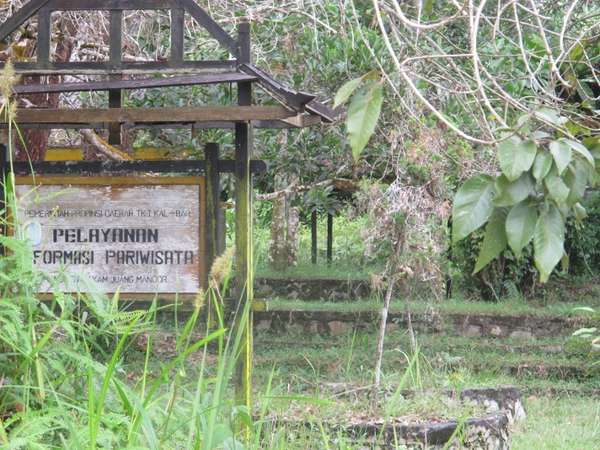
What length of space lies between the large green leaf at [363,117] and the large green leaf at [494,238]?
301 mm

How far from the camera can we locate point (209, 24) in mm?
5125

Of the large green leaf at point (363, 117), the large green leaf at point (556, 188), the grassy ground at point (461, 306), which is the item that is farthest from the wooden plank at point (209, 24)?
the grassy ground at point (461, 306)

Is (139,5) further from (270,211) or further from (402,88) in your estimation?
(270,211)

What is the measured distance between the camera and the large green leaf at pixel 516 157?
6.68 feet

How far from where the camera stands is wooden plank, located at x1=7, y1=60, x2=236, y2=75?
514 cm

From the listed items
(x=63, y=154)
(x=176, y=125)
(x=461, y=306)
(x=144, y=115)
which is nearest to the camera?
(x=144, y=115)

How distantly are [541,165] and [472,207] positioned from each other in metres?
0.16

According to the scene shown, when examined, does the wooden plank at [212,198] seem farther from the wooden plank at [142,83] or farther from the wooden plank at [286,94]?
the wooden plank at [286,94]

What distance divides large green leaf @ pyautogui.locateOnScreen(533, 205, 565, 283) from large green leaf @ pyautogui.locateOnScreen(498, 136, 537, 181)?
0.32 feet

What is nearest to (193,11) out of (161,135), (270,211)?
(161,135)

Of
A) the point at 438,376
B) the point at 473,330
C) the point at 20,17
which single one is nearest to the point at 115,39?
the point at 20,17

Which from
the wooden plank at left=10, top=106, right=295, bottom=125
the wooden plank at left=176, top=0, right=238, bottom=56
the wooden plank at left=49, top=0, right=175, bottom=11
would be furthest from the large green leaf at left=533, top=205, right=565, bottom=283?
the wooden plank at left=49, top=0, right=175, bottom=11

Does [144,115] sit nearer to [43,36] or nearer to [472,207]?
[43,36]

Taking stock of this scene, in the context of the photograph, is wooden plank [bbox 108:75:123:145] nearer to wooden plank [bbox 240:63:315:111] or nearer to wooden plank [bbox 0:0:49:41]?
wooden plank [bbox 0:0:49:41]
